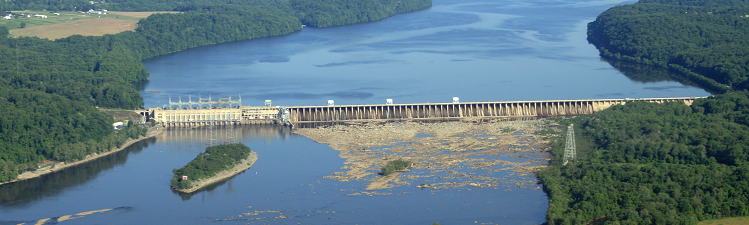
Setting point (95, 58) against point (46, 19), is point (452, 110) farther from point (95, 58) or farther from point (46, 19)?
point (46, 19)

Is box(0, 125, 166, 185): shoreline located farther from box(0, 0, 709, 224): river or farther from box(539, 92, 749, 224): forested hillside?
box(539, 92, 749, 224): forested hillside

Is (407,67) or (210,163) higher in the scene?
(407,67)

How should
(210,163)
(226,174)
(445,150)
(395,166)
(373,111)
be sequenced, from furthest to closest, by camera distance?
(373,111) < (445,150) < (395,166) < (226,174) < (210,163)

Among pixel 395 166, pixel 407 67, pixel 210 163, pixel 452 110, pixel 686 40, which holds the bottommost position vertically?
pixel 395 166

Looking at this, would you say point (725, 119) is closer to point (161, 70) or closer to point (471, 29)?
point (161, 70)

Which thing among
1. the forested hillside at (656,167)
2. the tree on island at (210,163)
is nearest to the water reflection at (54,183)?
the tree on island at (210,163)

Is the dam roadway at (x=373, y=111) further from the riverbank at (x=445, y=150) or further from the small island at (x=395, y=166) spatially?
the small island at (x=395, y=166)

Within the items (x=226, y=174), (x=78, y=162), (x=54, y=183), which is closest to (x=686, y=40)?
(x=226, y=174)
